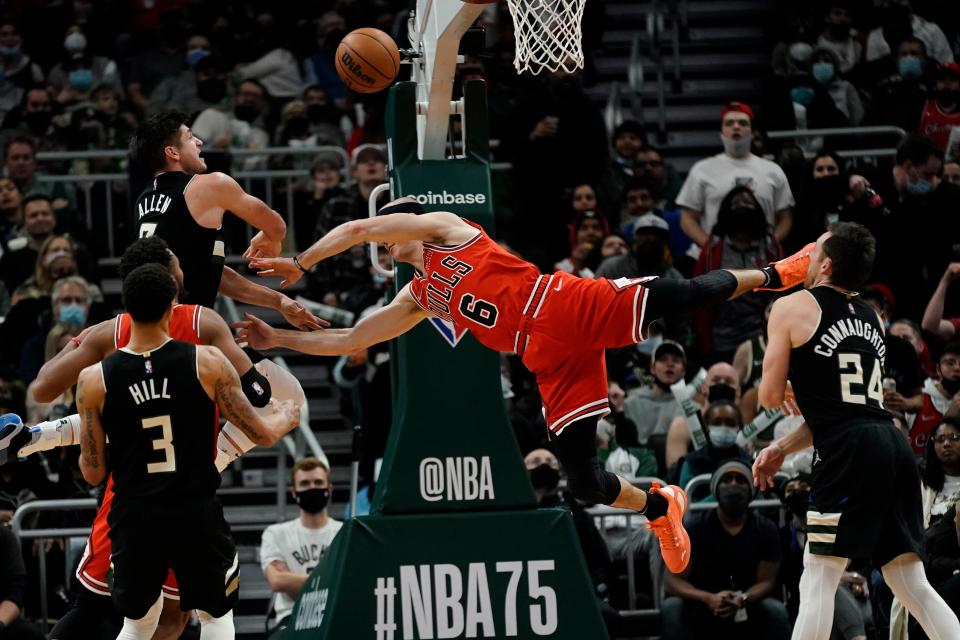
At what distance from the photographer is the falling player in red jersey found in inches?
336

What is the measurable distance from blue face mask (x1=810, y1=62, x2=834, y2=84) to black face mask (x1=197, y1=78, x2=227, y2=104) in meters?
6.04

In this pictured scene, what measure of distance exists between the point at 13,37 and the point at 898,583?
12.3 meters

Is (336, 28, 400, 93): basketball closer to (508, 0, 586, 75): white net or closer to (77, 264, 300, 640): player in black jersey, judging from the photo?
(508, 0, 586, 75): white net

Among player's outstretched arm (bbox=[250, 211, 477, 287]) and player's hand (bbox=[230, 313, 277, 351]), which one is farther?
player's hand (bbox=[230, 313, 277, 351])

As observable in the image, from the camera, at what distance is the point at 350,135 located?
52.6 ft

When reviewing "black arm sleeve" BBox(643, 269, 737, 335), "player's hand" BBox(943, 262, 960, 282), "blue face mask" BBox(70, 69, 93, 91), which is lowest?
"player's hand" BBox(943, 262, 960, 282)

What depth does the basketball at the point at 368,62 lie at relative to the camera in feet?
33.4

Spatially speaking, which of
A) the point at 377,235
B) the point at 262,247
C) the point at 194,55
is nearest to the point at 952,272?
the point at 377,235

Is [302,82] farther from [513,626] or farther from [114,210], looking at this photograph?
[513,626]

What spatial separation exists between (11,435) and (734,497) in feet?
16.1

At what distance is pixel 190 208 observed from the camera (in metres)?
8.73

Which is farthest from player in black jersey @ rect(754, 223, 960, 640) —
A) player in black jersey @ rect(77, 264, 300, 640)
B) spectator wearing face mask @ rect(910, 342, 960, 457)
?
spectator wearing face mask @ rect(910, 342, 960, 457)

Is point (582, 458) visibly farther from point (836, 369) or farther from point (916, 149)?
point (916, 149)

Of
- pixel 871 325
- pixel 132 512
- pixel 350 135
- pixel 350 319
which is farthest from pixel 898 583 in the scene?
pixel 350 135
